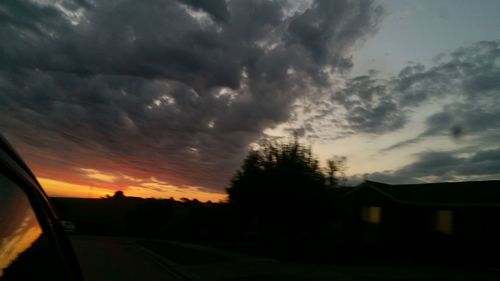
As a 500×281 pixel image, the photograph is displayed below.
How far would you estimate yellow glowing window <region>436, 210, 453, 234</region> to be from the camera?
25.1m

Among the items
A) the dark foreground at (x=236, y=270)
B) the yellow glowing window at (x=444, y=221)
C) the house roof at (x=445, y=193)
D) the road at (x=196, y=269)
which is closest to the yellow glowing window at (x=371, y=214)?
the house roof at (x=445, y=193)

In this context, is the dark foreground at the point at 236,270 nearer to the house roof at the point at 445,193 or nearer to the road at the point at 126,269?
the road at the point at 126,269

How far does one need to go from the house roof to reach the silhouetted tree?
6.17 metres

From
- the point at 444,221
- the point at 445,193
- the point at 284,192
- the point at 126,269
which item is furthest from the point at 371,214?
the point at 126,269

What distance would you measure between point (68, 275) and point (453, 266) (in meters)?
22.8

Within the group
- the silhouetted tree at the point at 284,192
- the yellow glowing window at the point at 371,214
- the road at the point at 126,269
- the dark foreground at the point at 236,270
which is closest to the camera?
the road at the point at 126,269

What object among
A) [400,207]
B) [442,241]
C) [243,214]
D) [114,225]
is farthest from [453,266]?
[114,225]

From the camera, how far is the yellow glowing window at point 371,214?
1133 inches

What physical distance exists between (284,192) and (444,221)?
8771 millimetres

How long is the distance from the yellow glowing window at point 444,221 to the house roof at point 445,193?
547 millimetres

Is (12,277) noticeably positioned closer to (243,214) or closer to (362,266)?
(362,266)

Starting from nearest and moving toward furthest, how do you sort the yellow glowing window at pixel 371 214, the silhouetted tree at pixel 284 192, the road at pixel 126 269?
the road at pixel 126 269
the silhouetted tree at pixel 284 192
the yellow glowing window at pixel 371 214

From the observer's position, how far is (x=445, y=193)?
26.5 meters

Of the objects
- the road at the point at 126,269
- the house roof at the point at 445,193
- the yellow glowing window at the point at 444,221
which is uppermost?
the house roof at the point at 445,193
